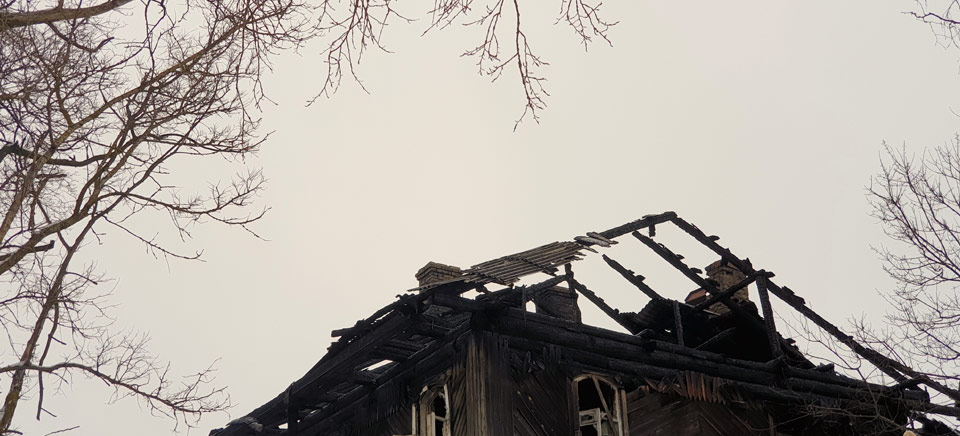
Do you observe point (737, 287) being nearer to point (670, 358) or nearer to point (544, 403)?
point (670, 358)

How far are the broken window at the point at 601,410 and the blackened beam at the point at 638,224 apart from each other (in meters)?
2.56

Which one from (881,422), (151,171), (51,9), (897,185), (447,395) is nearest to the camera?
(51,9)

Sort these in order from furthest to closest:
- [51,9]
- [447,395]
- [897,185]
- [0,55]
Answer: [447,395] → [897,185] → [0,55] → [51,9]

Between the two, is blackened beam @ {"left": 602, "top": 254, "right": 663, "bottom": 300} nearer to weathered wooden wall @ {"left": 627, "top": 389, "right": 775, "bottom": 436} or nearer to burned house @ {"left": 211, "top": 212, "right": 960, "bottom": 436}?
burned house @ {"left": 211, "top": 212, "right": 960, "bottom": 436}

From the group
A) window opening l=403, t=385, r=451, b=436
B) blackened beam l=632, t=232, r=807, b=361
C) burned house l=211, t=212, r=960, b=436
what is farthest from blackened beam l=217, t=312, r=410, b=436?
blackened beam l=632, t=232, r=807, b=361

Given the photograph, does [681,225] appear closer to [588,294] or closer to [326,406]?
[588,294]

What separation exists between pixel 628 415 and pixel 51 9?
38.6ft

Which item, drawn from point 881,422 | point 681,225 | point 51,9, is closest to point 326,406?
point 681,225

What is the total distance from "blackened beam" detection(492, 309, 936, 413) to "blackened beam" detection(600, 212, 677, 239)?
6.50ft

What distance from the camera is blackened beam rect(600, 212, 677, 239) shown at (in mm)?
17844

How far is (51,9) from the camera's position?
7.35m

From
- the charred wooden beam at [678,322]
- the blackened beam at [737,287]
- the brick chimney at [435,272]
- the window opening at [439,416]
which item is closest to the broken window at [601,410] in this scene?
the charred wooden beam at [678,322]

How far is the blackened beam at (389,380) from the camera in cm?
1608

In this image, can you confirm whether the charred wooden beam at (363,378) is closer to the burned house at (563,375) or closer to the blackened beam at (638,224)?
the burned house at (563,375)
